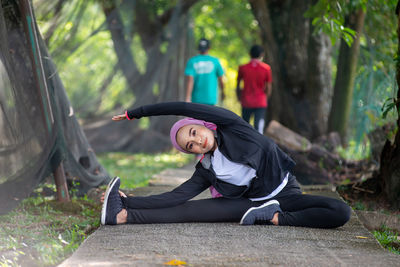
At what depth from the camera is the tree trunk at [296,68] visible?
27.6 ft

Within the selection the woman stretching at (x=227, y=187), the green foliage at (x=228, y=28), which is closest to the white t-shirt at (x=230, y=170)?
the woman stretching at (x=227, y=187)

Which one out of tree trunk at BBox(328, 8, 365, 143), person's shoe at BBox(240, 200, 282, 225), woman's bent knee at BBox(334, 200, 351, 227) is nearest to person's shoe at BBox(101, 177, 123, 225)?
person's shoe at BBox(240, 200, 282, 225)

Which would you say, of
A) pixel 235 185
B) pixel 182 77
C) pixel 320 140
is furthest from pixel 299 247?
pixel 182 77

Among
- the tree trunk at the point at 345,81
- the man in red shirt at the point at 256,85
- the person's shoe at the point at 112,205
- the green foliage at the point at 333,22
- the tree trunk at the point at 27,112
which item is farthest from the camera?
the tree trunk at the point at 345,81

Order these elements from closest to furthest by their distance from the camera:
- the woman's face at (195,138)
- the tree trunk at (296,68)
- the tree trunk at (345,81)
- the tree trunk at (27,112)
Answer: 1. the woman's face at (195,138)
2. the tree trunk at (27,112)
3. the tree trunk at (345,81)
4. the tree trunk at (296,68)

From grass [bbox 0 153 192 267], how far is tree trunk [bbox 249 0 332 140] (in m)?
4.91

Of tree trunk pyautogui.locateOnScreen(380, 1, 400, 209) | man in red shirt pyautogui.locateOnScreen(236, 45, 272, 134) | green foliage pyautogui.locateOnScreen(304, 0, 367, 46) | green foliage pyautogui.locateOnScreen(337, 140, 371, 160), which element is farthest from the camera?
man in red shirt pyautogui.locateOnScreen(236, 45, 272, 134)

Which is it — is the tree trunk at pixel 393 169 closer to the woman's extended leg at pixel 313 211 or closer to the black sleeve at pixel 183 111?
the woman's extended leg at pixel 313 211

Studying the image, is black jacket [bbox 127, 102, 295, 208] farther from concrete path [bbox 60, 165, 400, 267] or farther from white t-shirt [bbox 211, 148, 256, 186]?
concrete path [bbox 60, 165, 400, 267]

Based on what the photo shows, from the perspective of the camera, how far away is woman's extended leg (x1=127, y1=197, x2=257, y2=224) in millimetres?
3529

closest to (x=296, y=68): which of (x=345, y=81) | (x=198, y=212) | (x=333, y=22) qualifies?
(x=345, y=81)

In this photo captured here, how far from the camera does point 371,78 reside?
6820 mm

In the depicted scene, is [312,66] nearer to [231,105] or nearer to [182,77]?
[182,77]

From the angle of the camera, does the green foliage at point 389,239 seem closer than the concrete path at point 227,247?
No
